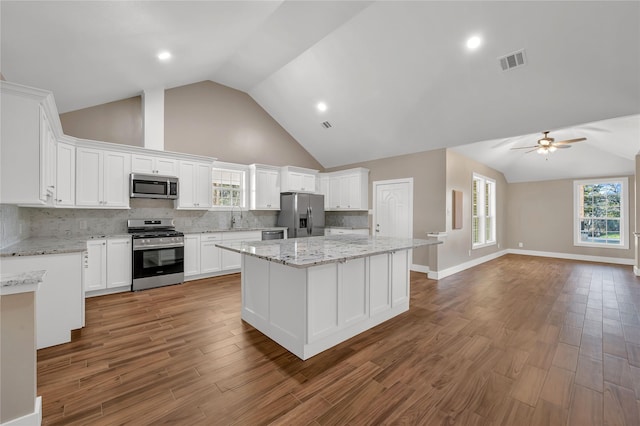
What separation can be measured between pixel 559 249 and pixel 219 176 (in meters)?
9.39

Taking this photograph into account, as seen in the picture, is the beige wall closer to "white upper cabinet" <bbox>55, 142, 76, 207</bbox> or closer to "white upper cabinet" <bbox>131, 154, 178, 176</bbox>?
"white upper cabinet" <bbox>131, 154, 178, 176</bbox>

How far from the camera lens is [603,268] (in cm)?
614

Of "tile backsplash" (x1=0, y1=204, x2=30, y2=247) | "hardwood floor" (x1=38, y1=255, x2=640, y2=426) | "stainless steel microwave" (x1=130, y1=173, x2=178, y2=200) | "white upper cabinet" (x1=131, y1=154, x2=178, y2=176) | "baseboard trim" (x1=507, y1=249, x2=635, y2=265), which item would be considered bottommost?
"hardwood floor" (x1=38, y1=255, x2=640, y2=426)

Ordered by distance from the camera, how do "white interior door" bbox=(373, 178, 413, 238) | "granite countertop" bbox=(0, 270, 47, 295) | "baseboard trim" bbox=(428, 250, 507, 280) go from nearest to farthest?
"granite countertop" bbox=(0, 270, 47, 295)
"baseboard trim" bbox=(428, 250, 507, 280)
"white interior door" bbox=(373, 178, 413, 238)

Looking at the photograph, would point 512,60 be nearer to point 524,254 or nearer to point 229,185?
point 229,185

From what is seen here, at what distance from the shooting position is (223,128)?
19.1 ft

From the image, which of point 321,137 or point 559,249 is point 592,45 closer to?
point 321,137

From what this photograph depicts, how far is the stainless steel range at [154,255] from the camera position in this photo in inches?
165

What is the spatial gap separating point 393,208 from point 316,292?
426 cm

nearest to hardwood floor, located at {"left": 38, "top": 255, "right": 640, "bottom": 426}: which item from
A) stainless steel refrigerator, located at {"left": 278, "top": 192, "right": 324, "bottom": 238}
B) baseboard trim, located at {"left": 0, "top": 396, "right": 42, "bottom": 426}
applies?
baseboard trim, located at {"left": 0, "top": 396, "right": 42, "bottom": 426}

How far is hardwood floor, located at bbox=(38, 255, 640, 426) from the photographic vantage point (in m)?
1.68

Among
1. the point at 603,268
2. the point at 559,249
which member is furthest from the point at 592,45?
the point at 559,249

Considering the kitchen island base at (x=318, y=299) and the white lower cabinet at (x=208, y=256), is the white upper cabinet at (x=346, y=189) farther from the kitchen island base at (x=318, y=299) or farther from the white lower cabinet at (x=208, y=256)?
the kitchen island base at (x=318, y=299)

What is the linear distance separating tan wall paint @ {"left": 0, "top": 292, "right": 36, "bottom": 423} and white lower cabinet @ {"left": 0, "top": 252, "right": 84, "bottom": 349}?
132 centimetres
